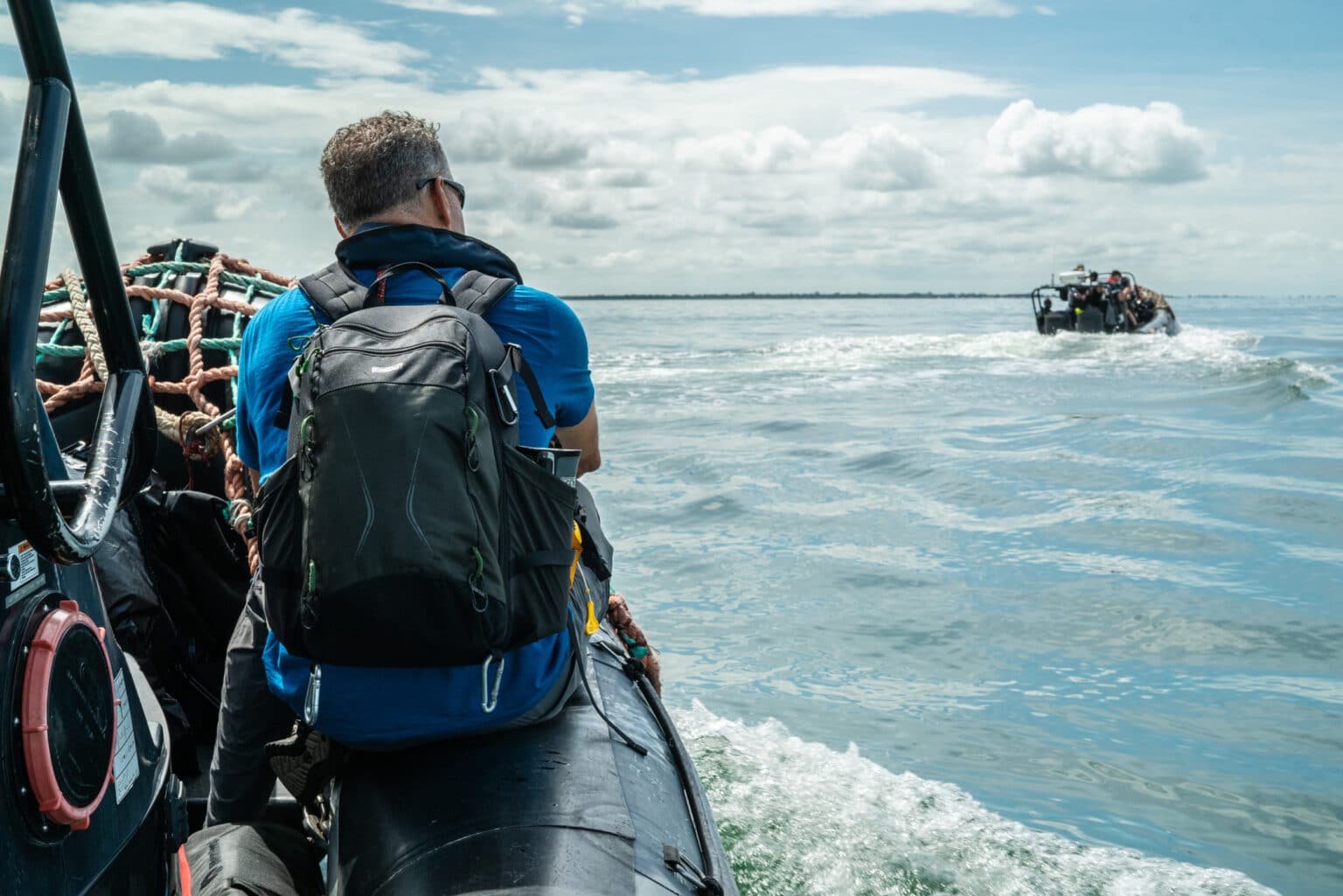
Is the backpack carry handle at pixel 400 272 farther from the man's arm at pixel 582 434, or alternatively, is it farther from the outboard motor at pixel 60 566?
the outboard motor at pixel 60 566

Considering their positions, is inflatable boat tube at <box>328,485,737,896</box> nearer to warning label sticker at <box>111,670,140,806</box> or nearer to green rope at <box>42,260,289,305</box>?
warning label sticker at <box>111,670,140,806</box>

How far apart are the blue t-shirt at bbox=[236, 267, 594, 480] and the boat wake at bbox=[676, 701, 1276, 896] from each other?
7.52 feet

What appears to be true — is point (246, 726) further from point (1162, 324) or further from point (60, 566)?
point (1162, 324)

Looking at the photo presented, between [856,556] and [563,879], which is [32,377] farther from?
[856,556]

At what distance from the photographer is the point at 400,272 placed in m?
2.05

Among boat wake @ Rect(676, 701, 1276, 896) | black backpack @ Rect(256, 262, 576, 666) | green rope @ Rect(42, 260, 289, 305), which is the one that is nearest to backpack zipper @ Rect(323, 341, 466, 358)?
black backpack @ Rect(256, 262, 576, 666)

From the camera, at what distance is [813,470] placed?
13461mm

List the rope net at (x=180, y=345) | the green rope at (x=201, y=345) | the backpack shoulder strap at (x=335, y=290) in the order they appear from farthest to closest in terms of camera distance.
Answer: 1. the green rope at (x=201, y=345)
2. the rope net at (x=180, y=345)
3. the backpack shoulder strap at (x=335, y=290)

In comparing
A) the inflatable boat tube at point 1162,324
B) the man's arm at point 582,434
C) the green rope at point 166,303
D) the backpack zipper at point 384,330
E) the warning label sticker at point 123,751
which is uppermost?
the backpack zipper at point 384,330

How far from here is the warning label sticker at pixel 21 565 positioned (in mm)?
1189

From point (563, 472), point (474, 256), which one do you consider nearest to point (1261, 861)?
point (563, 472)

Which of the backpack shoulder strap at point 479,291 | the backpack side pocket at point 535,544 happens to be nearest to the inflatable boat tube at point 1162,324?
the backpack shoulder strap at point 479,291

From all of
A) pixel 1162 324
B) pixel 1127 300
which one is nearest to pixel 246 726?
pixel 1127 300

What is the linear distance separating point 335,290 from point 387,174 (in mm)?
281
